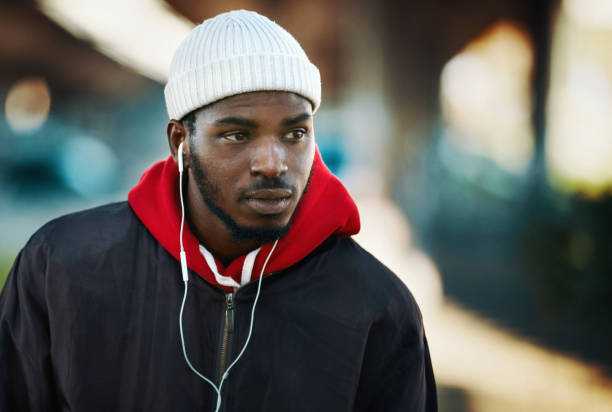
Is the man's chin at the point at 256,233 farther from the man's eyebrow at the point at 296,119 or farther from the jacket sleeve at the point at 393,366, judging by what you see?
the jacket sleeve at the point at 393,366

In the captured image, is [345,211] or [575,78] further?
[575,78]

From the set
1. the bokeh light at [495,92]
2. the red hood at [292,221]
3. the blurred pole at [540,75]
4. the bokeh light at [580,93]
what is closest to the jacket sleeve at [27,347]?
the red hood at [292,221]

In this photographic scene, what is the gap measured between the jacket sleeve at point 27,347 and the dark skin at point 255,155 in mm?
582

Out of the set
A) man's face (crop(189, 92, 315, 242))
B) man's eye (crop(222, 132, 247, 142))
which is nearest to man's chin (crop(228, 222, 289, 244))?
man's face (crop(189, 92, 315, 242))

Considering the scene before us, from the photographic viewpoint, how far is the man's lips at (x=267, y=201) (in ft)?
6.19

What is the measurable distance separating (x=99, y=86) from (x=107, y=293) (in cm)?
396

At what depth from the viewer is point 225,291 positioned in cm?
195

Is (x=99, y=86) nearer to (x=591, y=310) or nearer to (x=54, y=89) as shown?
(x=54, y=89)

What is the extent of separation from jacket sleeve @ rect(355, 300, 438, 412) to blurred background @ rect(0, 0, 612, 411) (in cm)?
229

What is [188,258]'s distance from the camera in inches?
76.4

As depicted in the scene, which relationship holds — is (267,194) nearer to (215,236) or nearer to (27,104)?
(215,236)

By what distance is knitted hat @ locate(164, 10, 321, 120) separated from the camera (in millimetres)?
1920

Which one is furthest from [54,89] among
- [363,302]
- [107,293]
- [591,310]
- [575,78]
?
[575,78]

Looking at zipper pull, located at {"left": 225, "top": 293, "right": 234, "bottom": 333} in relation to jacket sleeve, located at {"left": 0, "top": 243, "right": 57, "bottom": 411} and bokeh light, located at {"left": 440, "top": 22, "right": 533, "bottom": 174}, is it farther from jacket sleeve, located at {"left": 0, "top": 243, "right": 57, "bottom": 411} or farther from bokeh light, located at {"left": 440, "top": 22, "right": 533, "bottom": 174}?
bokeh light, located at {"left": 440, "top": 22, "right": 533, "bottom": 174}
